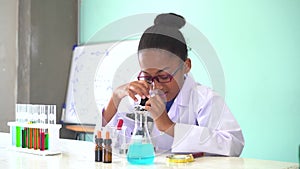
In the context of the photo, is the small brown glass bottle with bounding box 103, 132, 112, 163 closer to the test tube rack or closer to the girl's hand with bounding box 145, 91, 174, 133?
the girl's hand with bounding box 145, 91, 174, 133

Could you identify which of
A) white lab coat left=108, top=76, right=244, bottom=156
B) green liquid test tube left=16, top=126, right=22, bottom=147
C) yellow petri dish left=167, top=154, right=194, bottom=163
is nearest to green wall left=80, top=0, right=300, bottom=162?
white lab coat left=108, top=76, right=244, bottom=156

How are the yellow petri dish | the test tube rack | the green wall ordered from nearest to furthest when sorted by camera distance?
the yellow petri dish → the test tube rack → the green wall

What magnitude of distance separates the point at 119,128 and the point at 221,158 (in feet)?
1.10

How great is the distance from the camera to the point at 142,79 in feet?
3.79

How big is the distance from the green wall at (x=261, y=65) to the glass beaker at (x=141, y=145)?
124cm

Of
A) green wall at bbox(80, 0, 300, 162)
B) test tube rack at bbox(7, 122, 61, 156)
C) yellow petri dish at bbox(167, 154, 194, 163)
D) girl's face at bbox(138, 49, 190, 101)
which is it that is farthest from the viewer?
green wall at bbox(80, 0, 300, 162)

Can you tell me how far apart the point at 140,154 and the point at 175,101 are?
0.62ft

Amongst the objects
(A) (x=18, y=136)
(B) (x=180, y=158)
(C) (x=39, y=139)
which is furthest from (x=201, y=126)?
(A) (x=18, y=136)

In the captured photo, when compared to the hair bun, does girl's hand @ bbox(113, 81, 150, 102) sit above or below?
below

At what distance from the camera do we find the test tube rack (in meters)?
1.42

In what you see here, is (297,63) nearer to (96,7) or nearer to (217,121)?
(217,121)

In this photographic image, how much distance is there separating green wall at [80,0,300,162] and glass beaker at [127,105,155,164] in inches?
49.0

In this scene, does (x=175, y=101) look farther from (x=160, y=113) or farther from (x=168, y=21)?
(x=168, y=21)

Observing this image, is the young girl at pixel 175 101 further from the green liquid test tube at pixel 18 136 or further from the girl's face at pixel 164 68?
the green liquid test tube at pixel 18 136
